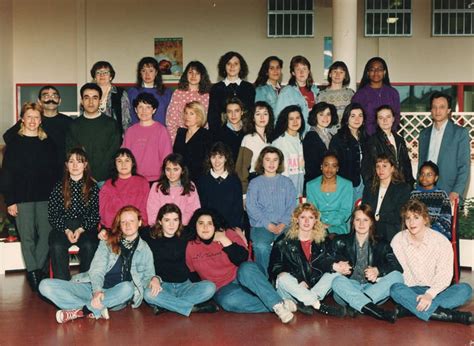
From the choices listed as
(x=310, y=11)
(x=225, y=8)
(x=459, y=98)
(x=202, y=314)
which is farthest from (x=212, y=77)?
(x=202, y=314)

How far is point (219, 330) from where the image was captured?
590cm

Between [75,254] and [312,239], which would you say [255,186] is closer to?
[312,239]

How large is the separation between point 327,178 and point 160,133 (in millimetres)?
1713

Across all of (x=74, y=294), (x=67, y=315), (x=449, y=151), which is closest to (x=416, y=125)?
(x=449, y=151)

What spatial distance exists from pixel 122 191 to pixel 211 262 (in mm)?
1168

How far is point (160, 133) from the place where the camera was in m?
7.43

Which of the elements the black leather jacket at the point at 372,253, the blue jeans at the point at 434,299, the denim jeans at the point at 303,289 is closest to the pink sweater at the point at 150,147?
the denim jeans at the point at 303,289

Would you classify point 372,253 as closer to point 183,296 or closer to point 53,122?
point 183,296

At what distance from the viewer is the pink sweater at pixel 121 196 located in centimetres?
704

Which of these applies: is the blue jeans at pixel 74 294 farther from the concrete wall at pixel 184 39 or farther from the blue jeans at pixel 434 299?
the concrete wall at pixel 184 39

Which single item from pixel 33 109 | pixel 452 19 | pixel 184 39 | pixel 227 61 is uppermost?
pixel 452 19

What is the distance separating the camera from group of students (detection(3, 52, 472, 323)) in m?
6.39

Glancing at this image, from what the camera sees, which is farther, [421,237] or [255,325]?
[421,237]

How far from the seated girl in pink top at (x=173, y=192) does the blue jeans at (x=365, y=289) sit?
5.15 feet
